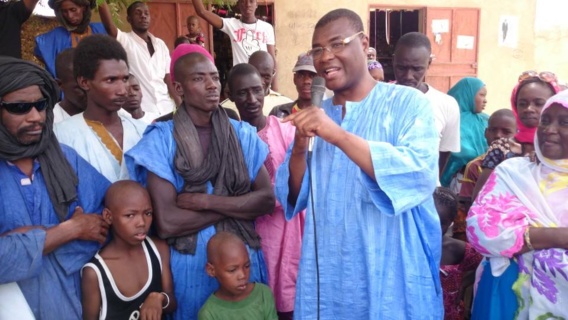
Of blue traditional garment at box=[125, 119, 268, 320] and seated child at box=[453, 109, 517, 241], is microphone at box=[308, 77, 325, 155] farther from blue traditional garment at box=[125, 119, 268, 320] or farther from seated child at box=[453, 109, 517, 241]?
seated child at box=[453, 109, 517, 241]

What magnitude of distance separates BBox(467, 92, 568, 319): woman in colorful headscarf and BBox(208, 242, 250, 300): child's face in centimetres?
122

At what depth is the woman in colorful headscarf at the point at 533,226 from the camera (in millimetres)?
2299

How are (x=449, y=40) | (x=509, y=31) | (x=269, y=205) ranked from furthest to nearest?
(x=509, y=31), (x=449, y=40), (x=269, y=205)

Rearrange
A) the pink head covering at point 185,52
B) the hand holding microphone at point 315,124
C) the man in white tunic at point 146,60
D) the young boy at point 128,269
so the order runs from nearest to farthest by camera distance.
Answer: the hand holding microphone at point 315,124 < the young boy at point 128,269 < the pink head covering at point 185,52 < the man in white tunic at point 146,60

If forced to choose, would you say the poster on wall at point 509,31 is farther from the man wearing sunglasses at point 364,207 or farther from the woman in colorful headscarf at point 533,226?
the man wearing sunglasses at point 364,207

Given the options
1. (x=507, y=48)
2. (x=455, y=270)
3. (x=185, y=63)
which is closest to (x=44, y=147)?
(x=185, y=63)

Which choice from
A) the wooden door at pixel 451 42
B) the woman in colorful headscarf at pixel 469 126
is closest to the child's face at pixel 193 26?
the woman in colorful headscarf at pixel 469 126

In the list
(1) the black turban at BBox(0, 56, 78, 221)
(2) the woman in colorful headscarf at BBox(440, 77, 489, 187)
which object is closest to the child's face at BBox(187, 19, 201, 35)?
(2) the woman in colorful headscarf at BBox(440, 77, 489, 187)

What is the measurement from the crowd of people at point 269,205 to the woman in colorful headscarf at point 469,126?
1.49 meters

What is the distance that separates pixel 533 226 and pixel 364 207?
99cm

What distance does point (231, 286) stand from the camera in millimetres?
2424

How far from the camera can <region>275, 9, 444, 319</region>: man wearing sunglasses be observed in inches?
75.1

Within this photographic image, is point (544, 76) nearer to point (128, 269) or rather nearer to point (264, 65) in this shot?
point (264, 65)

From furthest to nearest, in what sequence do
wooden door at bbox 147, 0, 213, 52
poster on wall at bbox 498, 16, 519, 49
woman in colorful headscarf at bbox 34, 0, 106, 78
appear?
poster on wall at bbox 498, 16, 519, 49 < wooden door at bbox 147, 0, 213, 52 < woman in colorful headscarf at bbox 34, 0, 106, 78
